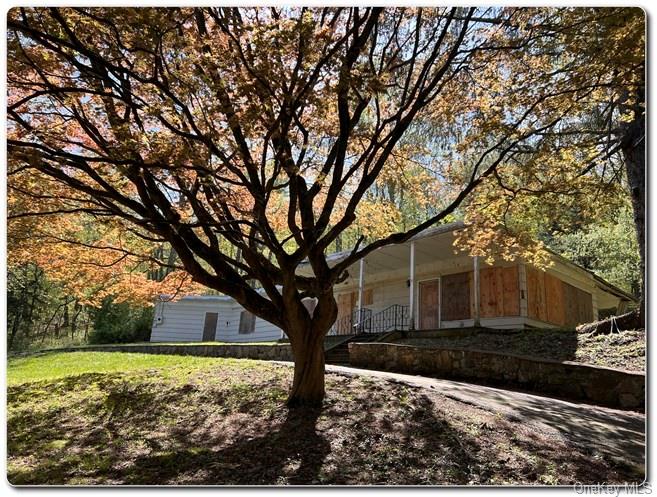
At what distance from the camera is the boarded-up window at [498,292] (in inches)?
452

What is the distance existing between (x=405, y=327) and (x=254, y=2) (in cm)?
1091

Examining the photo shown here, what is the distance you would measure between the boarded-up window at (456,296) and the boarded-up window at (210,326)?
A: 39.2 ft

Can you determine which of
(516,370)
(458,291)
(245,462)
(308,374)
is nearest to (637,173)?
(516,370)

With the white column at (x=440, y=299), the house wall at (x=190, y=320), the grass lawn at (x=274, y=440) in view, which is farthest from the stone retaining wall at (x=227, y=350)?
the white column at (x=440, y=299)

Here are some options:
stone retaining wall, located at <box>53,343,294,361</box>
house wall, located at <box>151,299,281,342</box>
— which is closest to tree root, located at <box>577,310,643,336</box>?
stone retaining wall, located at <box>53,343,294,361</box>

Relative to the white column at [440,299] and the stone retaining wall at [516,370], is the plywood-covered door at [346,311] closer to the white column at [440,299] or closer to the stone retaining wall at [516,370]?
the white column at [440,299]

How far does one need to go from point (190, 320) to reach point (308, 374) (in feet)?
56.9

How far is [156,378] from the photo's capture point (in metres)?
7.39

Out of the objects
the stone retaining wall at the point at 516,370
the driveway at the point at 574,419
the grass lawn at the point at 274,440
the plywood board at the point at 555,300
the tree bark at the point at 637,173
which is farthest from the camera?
the plywood board at the point at 555,300

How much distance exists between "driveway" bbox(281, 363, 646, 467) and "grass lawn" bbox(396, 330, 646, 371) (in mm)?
1802

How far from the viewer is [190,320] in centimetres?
2120

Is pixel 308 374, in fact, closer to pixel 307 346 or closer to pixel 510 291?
pixel 307 346

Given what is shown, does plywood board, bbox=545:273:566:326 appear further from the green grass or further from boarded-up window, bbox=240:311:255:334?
boarded-up window, bbox=240:311:255:334

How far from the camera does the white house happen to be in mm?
11516
